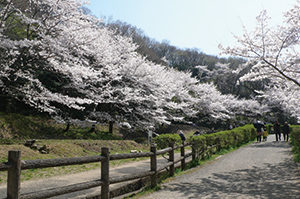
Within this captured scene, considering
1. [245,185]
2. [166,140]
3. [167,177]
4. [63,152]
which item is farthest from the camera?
[166,140]

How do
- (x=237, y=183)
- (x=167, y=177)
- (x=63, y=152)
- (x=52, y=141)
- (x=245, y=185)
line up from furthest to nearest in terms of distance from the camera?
(x=52, y=141)
(x=63, y=152)
(x=167, y=177)
(x=237, y=183)
(x=245, y=185)

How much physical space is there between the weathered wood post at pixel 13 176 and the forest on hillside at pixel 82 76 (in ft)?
23.3

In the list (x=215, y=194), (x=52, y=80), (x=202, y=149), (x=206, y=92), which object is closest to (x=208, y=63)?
(x=206, y=92)

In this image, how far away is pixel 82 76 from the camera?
1245cm

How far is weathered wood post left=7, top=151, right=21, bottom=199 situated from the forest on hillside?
7114 mm

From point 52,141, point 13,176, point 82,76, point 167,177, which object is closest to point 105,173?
point 13,176

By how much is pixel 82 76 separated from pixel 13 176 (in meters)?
9.91

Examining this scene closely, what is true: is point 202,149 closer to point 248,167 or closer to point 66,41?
point 248,167

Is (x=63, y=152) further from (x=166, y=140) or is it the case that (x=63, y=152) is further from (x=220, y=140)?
(x=220, y=140)

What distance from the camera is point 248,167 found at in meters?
9.07

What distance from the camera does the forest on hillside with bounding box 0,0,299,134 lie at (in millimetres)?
11188

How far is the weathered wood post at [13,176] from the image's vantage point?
2.91m

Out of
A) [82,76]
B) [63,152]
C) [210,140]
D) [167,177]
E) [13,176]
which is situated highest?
[82,76]

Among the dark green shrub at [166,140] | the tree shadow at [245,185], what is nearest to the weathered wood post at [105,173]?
the tree shadow at [245,185]
